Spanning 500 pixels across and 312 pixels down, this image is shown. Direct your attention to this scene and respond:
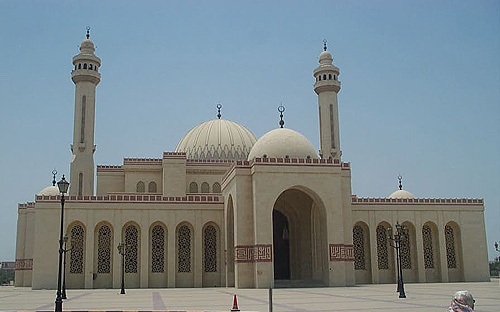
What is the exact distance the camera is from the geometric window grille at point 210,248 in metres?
30.9

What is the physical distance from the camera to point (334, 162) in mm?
27906

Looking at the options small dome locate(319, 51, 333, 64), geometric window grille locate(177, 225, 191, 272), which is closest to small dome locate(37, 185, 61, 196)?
geometric window grille locate(177, 225, 191, 272)

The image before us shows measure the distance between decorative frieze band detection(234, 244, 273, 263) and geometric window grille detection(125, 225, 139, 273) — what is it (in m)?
6.40

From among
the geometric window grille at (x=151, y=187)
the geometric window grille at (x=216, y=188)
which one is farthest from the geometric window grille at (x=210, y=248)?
the geometric window grille at (x=151, y=187)

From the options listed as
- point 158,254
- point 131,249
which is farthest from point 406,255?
point 131,249

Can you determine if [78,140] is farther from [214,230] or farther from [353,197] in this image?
[353,197]

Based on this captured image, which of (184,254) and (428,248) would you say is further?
(428,248)

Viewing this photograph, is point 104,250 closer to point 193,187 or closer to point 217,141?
point 193,187

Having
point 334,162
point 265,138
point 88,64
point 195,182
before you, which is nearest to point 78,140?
point 88,64

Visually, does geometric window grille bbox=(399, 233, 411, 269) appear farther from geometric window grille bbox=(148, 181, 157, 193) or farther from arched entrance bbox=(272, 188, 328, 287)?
geometric window grille bbox=(148, 181, 157, 193)

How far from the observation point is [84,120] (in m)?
34.2

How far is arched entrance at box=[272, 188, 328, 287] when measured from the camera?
28.4 meters

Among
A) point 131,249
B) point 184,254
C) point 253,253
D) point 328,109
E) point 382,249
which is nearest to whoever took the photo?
point 253,253

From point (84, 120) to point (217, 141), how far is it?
31.7 feet
